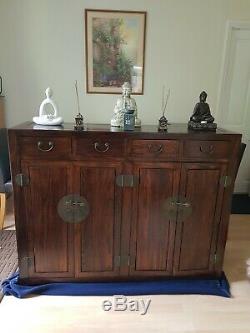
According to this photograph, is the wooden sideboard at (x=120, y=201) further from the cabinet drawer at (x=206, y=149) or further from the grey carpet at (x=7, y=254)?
the grey carpet at (x=7, y=254)

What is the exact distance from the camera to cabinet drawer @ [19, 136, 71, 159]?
1561mm

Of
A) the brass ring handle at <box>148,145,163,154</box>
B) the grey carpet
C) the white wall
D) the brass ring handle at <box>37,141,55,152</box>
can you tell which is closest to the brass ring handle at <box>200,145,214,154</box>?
the brass ring handle at <box>148,145,163,154</box>

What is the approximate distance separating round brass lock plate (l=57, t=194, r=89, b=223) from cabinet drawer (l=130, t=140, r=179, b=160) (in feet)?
1.56

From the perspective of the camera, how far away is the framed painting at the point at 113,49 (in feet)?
9.14

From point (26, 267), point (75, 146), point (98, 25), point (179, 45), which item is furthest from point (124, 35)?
point (26, 267)

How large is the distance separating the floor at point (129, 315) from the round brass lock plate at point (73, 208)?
1.84ft

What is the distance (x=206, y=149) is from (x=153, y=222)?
2.02 ft

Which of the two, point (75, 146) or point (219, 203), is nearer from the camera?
point (75, 146)

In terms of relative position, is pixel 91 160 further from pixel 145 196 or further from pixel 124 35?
pixel 124 35

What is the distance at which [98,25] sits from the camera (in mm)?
2797

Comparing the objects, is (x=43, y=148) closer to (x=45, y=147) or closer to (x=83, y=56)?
(x=45, y=147)

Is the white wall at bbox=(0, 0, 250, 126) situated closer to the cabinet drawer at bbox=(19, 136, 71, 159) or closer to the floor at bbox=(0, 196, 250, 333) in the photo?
the cabinet drawer at bbox=(19, 136, 71, 159)

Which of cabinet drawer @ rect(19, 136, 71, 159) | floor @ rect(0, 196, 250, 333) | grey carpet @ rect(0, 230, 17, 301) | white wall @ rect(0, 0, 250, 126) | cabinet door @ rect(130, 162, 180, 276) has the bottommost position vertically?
floor @ rect(0, 196, 250, 333)

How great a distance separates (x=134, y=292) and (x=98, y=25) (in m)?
2.71
